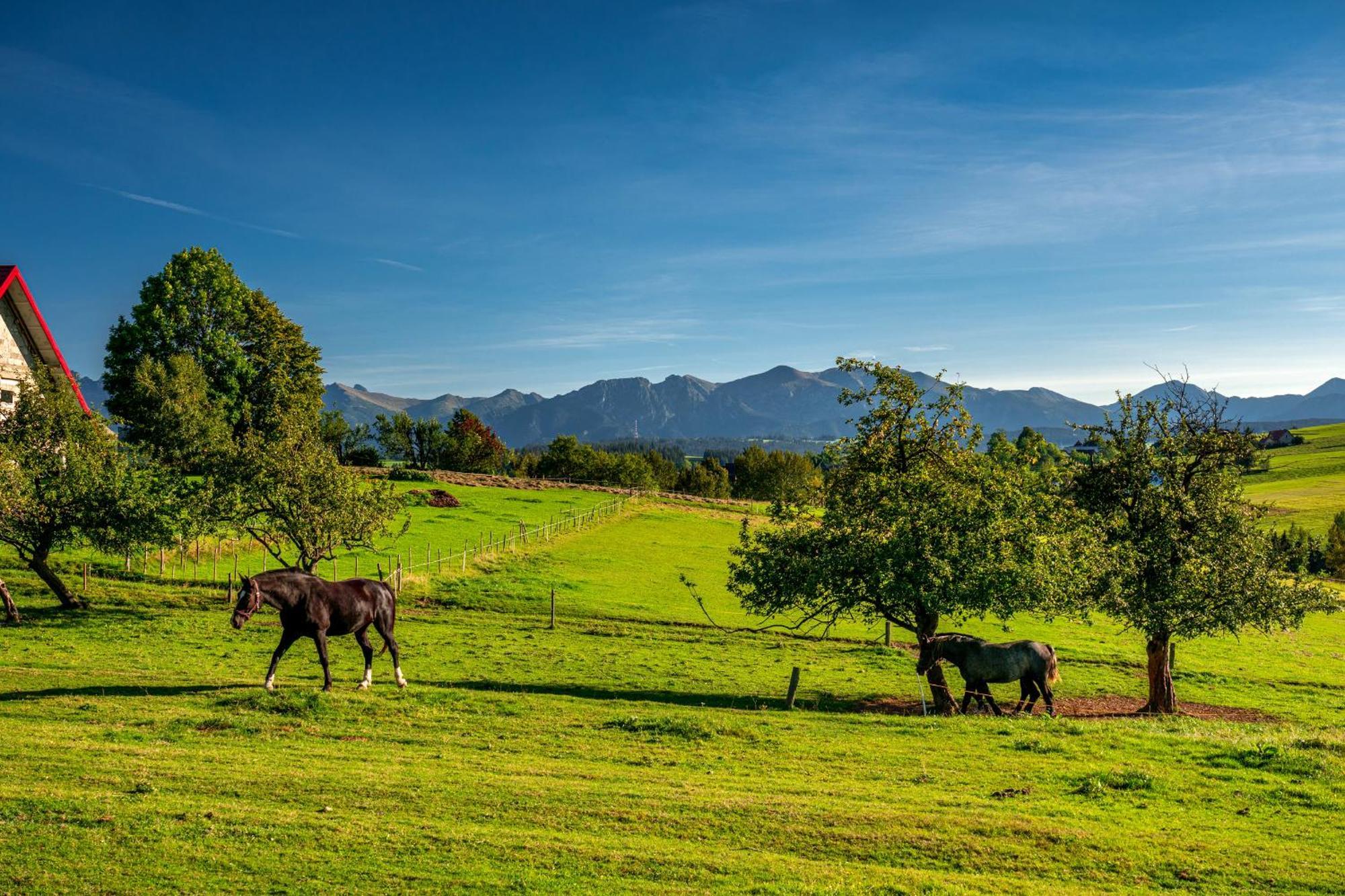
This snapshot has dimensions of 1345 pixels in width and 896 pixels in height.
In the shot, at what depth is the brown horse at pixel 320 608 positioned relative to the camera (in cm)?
2230

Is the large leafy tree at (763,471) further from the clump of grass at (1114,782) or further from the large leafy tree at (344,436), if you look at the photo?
the clump of grass at (1114,782)

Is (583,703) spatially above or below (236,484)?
below

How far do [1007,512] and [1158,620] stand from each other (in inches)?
237

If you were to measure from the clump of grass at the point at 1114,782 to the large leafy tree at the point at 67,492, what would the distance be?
115 feet

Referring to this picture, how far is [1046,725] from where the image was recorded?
75.7 ft

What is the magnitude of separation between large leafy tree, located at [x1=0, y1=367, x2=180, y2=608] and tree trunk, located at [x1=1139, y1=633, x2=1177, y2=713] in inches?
1553

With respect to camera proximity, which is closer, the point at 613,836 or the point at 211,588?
the point at 613,836

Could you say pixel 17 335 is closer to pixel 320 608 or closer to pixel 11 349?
pixel 11 349

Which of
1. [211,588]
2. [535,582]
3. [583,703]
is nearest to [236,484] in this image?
[211,588]

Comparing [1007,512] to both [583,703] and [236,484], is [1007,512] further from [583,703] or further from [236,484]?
[236,484]

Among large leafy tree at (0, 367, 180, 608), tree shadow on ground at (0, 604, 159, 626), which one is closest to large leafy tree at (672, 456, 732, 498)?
large leafy tree at (0, 367, 180, 608)

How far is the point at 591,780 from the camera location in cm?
1620

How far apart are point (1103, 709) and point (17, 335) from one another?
63572 mm

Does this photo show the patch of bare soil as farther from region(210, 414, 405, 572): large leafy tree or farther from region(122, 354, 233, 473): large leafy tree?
region(122, 354, 233, 473): large leafy tree
